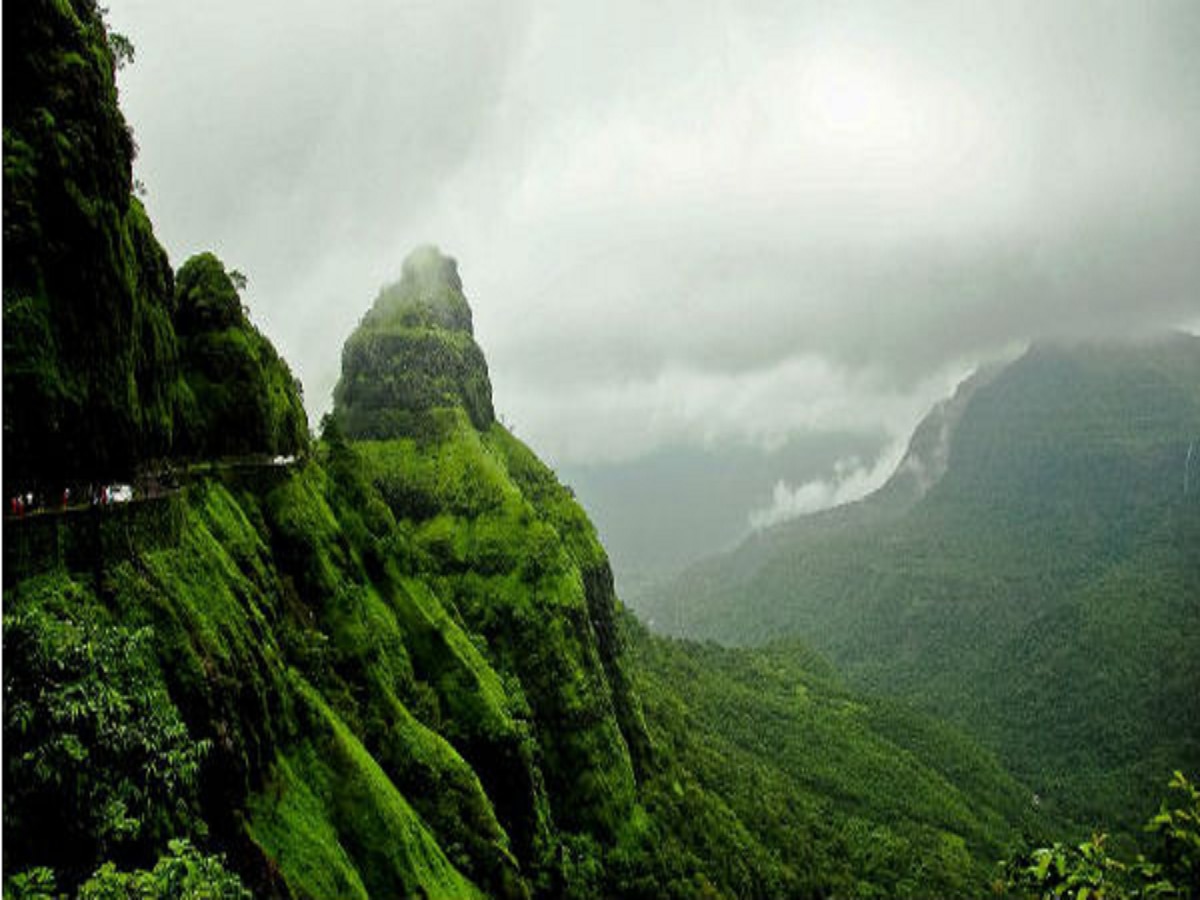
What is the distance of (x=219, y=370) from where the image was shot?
5431 cm

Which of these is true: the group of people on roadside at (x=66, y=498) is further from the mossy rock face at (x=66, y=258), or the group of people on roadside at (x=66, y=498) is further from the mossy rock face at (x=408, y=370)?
the mossy rock face at (x=408, y=370)

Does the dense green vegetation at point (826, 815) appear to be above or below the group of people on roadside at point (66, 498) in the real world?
below

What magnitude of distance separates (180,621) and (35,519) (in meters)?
7.02

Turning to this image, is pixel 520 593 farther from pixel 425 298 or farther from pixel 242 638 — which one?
pixel 425 298

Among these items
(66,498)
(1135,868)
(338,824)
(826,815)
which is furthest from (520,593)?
(1135,868)

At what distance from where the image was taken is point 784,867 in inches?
4870

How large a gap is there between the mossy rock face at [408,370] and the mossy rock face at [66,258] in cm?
9899

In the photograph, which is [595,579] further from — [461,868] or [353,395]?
[461,868]

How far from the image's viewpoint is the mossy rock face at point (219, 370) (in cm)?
5262

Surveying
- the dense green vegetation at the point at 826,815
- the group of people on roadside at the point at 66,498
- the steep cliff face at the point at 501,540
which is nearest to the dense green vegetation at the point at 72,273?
the group of people on roadside at the point at 66,498

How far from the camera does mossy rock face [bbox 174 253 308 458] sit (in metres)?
52.6

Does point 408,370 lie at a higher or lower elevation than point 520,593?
higher

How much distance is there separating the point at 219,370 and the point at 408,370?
291 ft

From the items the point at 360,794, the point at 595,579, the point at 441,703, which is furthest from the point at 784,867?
the point at 360,794
